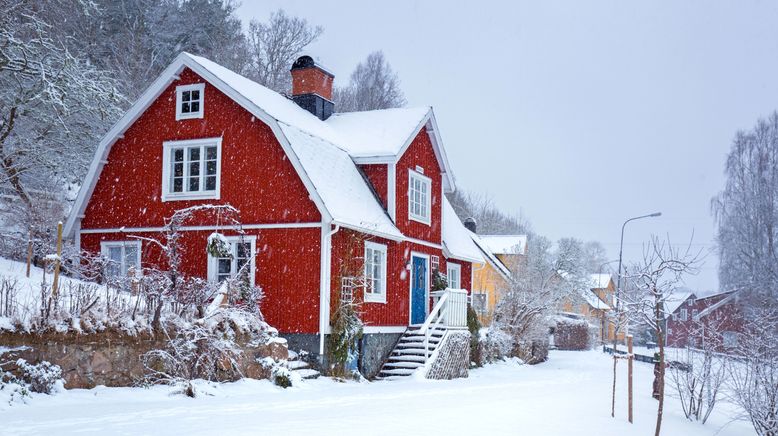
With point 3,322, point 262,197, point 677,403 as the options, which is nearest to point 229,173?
point 262,197

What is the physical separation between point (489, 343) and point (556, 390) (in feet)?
28.5

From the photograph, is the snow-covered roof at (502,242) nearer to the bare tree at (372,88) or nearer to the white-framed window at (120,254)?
the bare tree at (372,88)

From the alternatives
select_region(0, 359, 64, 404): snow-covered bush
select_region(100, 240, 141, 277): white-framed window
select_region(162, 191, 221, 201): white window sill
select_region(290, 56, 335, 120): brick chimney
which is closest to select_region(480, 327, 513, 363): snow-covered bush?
select_region(290, 56, 335, 120): brick chimney

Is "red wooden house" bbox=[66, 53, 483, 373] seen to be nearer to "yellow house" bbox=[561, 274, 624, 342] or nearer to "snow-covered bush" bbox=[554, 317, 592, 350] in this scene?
"snow-covered bush" bbox=[554, 317, 592, 350]

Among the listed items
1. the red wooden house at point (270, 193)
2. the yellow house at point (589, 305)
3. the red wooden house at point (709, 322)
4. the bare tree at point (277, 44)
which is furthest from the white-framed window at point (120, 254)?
the yellow house at point (589, 305)

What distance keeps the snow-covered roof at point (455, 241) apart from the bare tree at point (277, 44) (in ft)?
50.8

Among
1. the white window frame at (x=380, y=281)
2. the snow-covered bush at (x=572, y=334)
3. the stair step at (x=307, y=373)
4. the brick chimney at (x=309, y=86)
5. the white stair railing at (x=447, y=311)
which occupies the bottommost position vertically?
the snow-covered bush at (x=572, y=334)

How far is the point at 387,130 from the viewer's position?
21656 millimetres

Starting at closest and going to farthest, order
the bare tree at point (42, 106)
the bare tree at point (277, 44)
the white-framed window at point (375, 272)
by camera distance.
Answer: the bare tree at point (42, 106) < the white-framed window at point (375, 272) < the bare tree at point (277, 44)

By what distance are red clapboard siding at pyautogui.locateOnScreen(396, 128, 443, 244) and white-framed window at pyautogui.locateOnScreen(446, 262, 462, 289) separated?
2.15 meters

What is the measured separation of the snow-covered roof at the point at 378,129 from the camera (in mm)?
20531

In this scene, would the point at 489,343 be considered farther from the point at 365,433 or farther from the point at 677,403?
the point at 365,433

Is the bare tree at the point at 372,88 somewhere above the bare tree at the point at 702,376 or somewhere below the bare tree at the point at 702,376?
above

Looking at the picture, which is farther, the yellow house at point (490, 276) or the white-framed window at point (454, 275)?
the yellow house at point (490, 276)
